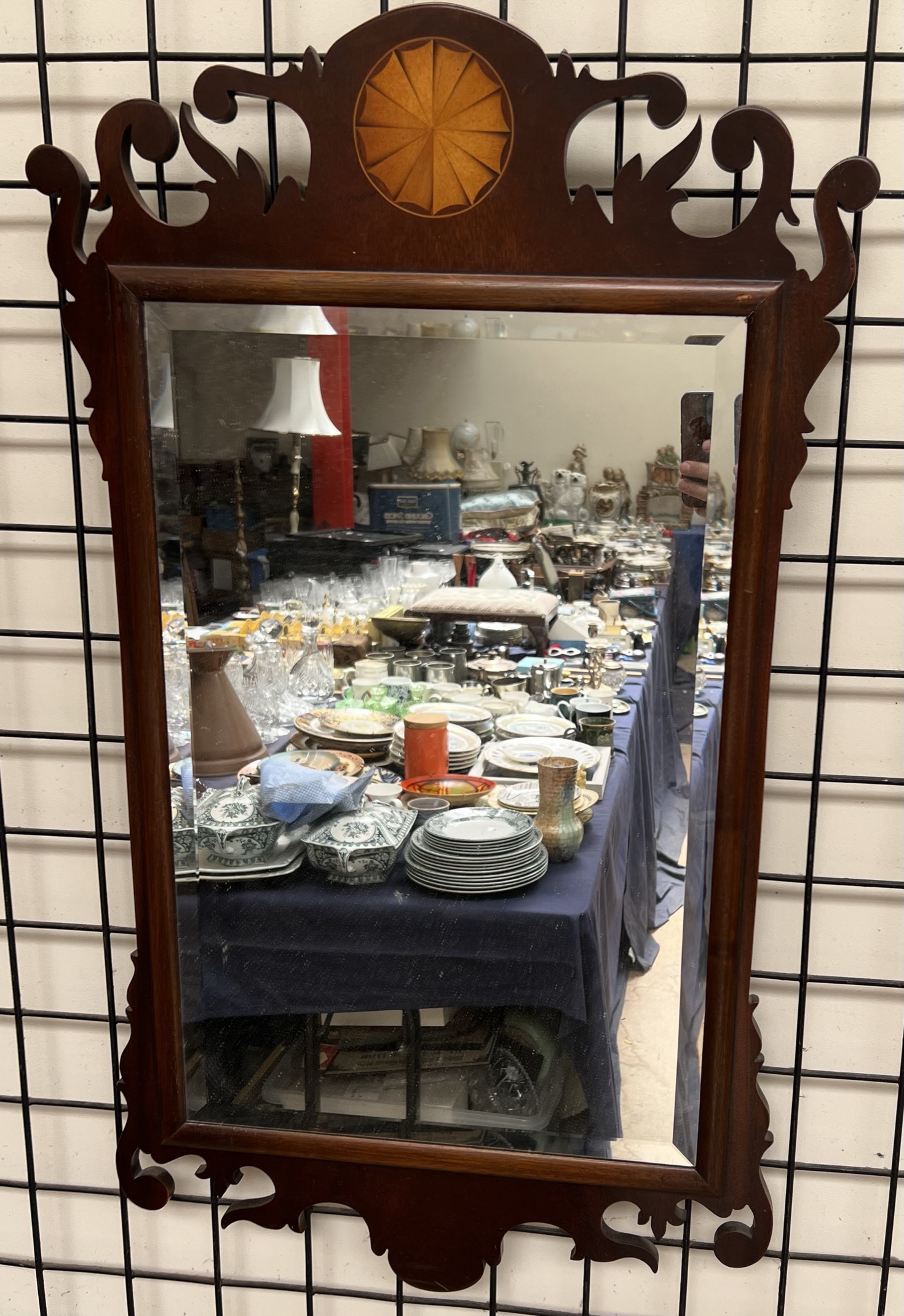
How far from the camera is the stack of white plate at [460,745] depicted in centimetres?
90

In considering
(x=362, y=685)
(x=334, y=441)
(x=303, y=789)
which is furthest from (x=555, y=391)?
(x=303, y=789)

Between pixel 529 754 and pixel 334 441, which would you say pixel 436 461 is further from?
pixel 529 754

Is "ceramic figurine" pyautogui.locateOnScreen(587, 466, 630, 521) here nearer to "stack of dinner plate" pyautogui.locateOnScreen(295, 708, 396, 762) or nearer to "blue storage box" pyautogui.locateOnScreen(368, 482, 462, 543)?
"blue storage box" pyautogui.locateOnScreen(368, 482, 462, 543)

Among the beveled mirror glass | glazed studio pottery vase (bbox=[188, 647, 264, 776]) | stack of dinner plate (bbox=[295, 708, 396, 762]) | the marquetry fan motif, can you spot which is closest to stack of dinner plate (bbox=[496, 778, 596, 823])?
the beveled mirror glass

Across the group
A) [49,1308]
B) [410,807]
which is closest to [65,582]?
[410,807]

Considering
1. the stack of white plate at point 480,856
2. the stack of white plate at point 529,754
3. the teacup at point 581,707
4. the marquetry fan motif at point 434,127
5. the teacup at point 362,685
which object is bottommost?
the stack of white plate at point 480,856

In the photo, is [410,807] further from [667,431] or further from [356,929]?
[667,431]

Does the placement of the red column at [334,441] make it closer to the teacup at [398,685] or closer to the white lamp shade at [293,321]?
the white lamp shade at [293,321]

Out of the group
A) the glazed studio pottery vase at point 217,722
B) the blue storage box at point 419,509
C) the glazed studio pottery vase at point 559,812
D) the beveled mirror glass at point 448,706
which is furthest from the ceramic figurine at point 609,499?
the glazed studio pottery vase at point 217,722

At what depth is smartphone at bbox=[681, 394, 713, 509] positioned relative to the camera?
81cm

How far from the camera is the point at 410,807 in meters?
0.91

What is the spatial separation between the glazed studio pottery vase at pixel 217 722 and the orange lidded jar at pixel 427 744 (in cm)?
13

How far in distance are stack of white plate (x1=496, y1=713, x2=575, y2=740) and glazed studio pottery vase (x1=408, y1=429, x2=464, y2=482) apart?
0.20 m

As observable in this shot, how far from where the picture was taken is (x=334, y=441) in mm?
852
